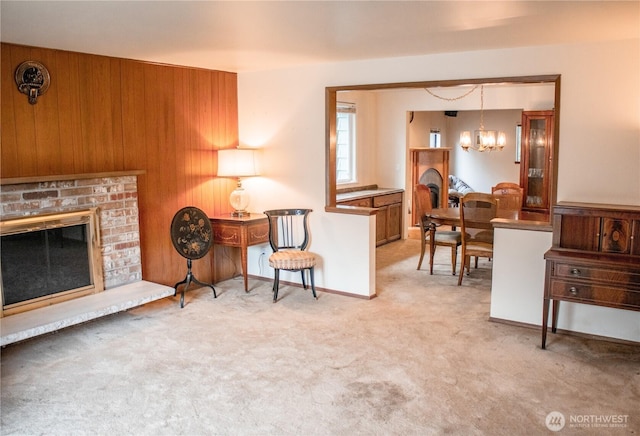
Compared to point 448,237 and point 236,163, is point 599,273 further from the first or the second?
point 236,163

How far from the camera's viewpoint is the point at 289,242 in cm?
563

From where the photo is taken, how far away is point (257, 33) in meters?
3.69

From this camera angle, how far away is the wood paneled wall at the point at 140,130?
408cm

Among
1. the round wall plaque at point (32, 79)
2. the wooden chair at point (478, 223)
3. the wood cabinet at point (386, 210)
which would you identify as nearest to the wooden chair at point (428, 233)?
the wooden chair at point (478, 223)

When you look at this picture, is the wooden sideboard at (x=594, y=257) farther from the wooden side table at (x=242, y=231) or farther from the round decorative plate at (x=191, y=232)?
the round decorative plate at (x=191, y=232)

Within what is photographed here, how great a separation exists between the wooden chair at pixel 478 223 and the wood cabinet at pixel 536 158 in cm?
205

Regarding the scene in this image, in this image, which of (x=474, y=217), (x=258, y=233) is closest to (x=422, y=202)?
(x=474, y=217)

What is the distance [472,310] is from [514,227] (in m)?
0.93

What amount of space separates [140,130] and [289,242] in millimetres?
1809

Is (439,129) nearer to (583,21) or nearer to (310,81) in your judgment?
(310,81)

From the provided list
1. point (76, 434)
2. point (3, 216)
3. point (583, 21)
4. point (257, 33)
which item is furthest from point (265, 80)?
point (76, 434)

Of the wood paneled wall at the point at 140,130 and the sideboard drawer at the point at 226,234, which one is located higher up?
the wood paneled wall at the point at 140,130

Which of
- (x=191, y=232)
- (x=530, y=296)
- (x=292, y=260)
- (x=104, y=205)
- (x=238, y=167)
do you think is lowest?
(x=530, y=296)

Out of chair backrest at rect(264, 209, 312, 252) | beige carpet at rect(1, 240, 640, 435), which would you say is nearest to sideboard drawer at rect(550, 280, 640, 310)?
beige carpet at rect(1, 240, 640, 435)
